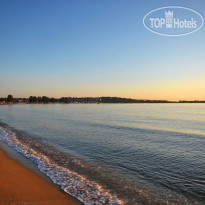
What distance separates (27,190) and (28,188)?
0.69ft

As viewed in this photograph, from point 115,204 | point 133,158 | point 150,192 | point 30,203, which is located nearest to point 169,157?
point 133,158

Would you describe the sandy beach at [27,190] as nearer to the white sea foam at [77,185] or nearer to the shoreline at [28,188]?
the shoreline at [28,188]

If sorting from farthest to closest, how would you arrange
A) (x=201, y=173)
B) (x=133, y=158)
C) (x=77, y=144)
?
(x=77, y=144) < (x=133, y=158) < (x=201, y=173)

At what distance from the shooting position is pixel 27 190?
7762 mm

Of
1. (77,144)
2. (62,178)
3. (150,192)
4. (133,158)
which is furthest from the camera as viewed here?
(77,144)

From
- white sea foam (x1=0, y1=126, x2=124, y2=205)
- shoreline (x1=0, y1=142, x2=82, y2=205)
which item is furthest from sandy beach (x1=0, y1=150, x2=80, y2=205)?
white sea foam (x1=0, y1=126, x2=124, y2=205)

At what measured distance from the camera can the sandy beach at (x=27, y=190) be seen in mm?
6961

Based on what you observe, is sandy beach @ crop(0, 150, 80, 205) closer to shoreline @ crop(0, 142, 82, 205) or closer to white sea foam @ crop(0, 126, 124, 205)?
shoreline @ crop(0, 142, 82, 205)

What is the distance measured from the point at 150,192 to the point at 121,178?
1977mm

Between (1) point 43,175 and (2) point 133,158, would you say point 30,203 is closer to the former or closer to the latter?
(1) point 43,175

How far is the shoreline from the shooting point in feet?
23.0

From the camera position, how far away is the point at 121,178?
10.1m

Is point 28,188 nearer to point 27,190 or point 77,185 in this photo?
point 27,190

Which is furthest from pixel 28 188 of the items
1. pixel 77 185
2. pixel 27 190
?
pixel 77 185
